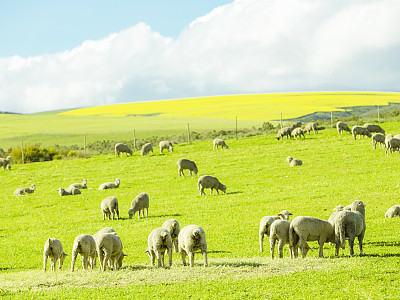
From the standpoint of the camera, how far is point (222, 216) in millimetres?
26844

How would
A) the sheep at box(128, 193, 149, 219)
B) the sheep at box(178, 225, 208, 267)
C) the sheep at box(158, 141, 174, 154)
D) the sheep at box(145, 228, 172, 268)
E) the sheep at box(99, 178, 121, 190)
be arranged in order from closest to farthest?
the sheep at box(178, 225, 208, 267) → the sheep at box(145, 228, 172, 268) → the sheep at box(128, 193, 149, 219) → the sheep at box(99, 178, 121, 190) → the sheep at box(158, 141, 174, 154)

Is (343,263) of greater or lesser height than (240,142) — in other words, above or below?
below

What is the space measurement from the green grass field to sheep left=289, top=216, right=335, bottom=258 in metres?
0.62

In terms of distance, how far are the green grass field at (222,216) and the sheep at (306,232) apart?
62 centimetres

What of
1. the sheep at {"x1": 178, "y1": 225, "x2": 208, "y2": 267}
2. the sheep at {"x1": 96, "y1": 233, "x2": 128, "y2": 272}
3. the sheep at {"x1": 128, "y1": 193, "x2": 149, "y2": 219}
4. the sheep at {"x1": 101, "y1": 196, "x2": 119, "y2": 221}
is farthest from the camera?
the sheep at {"x1": 128, "y1": 193, "x2": 149, "y2": 219}

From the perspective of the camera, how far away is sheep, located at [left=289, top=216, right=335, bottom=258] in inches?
651

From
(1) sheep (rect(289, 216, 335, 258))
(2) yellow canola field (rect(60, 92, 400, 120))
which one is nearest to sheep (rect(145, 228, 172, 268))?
(1) sheep (rect(289, 216, 335, 258))

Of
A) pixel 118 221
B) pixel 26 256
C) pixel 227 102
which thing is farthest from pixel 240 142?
pixel 227 102

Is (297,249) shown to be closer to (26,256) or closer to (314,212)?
(314,212)

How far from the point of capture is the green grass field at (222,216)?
13.7 m

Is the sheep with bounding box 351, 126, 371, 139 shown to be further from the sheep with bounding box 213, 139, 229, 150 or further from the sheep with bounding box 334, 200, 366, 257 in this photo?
the sheep with bounding box 334, 200, 366, 257

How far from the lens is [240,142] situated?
60438mm

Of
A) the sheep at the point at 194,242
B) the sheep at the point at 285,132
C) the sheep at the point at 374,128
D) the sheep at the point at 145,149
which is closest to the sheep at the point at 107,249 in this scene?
the sheep at the point at 194,242

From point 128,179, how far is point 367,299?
3284 centimetres
